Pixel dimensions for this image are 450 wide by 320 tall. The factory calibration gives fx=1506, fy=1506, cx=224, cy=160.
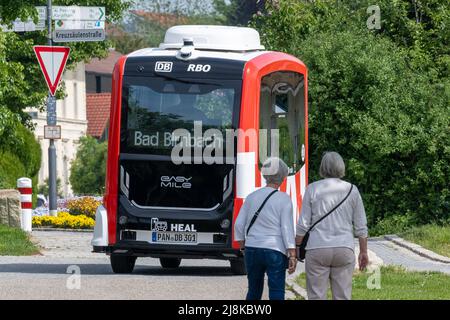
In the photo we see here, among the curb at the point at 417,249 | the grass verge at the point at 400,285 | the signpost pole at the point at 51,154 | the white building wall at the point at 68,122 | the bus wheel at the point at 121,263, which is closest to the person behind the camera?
the grass verge at the point at 400,285

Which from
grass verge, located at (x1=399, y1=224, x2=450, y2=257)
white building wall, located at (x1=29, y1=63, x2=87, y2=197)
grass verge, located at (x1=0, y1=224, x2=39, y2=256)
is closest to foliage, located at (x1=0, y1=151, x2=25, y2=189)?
grass verge, located at (x1=0, y1=224, x2=39, y2=256)

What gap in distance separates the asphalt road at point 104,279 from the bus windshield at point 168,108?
177 cm

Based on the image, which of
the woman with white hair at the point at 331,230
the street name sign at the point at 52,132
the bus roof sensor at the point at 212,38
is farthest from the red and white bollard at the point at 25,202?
the woman with white hair at the point at 331,230

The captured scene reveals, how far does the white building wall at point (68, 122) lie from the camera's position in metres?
75.4

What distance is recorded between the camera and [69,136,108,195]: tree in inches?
2603

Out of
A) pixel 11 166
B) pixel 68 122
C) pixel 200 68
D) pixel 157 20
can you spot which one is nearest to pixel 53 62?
pixel 200 68

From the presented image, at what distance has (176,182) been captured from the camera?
19.5 meters

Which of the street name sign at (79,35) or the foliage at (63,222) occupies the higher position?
the street name sign at (79,35)

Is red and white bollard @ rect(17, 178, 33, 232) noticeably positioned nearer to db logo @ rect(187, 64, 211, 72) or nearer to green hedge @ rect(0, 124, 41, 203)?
db logo @ rect(187, 64, 211, 72)

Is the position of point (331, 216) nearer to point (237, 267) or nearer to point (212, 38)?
point (237, 267)

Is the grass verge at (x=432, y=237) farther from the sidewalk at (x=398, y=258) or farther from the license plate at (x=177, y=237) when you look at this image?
the license plate at (x=177, y=237)
